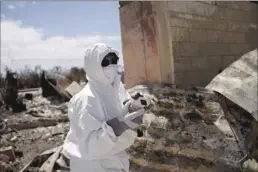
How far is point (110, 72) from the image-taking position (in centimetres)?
181

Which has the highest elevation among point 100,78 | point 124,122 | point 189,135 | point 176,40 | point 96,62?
point 176,40

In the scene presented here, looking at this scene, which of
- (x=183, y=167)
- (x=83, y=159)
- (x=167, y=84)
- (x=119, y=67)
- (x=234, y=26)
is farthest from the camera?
(x=234, y=26)

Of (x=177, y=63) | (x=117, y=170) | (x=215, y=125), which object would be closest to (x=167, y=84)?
(x=177, y=63)

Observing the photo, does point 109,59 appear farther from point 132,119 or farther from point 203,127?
point 203,127

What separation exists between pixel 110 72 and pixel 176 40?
1930mm

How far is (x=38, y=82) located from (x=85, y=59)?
17.1 m

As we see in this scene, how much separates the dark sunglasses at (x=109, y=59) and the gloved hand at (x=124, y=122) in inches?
14.1

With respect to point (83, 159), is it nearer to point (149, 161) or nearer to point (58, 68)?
point (149, 161)

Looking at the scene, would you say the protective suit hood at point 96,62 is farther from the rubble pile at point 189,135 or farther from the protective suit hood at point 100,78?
the rubble pile at point 189,135

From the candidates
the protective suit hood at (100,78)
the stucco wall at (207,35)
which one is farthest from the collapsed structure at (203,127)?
the protective suit hood at (100,78)

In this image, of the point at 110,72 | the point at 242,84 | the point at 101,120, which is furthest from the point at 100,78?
the point at 242,84

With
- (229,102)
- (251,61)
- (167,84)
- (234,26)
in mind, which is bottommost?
(229,102)

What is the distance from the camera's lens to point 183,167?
10.3 ft

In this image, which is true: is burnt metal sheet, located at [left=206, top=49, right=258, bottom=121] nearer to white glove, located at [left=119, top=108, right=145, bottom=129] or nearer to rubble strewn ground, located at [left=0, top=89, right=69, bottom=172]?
white glove, located at [left=119, top=108, right=145, bottom=129]
